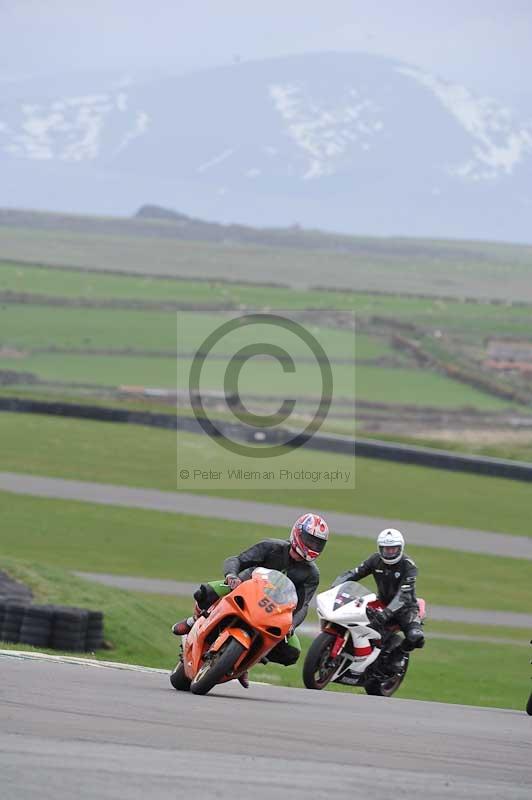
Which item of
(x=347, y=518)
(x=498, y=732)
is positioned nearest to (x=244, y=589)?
(x=498, y=732)

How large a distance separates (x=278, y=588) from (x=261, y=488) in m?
30.4

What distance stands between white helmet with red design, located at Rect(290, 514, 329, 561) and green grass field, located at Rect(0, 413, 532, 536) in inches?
1026

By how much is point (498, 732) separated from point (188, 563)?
61.9 ft

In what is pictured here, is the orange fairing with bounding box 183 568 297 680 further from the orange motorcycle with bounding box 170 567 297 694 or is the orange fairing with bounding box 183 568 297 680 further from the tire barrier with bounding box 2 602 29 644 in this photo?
the tire barrier with bounding box 2 602 29 644

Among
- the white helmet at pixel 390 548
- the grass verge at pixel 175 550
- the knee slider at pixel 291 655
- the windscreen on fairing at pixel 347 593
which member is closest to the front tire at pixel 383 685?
the windscreen on fairing at pixel 347 593

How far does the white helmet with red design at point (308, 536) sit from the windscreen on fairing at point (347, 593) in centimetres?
287

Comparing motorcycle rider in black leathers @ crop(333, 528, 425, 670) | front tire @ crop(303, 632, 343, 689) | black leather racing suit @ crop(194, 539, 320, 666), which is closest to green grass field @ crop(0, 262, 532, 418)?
motorcycle rider in black leathers @ crop(333, 528, 425, 670)

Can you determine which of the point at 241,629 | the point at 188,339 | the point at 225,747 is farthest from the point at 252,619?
the point at 188,339

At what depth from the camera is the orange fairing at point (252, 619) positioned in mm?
10406

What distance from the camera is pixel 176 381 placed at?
2926 inches

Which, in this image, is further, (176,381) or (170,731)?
(176,381)

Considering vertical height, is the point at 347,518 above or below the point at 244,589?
below

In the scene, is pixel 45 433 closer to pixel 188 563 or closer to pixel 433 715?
pixel 188 563

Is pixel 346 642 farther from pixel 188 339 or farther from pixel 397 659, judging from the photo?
pixel 188 339
